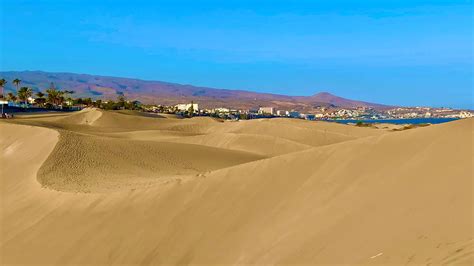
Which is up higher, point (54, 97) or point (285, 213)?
point (54, 97)

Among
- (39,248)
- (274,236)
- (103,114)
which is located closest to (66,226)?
(39,248)

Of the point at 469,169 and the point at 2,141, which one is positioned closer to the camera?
the point at 469,169

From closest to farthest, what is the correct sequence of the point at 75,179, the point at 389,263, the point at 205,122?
the point at 389,263 → the point at 75,179 → the point at 205,122

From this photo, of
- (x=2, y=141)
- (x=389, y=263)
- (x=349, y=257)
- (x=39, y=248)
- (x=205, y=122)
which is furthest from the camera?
(x=205, y=122)

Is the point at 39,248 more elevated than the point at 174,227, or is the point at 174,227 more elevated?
the point at 174,227

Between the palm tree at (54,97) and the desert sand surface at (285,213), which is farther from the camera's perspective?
the palm tree at (54,97)

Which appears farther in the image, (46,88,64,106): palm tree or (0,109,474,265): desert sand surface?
(46,88,64,106): palm tree

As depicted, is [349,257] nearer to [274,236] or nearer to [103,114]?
[274,236]

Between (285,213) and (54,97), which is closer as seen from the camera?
(285,213)

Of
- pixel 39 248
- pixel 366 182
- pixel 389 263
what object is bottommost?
pixel 39 248

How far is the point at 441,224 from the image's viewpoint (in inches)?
302

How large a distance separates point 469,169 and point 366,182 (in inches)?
73.2

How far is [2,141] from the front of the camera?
1398 inches

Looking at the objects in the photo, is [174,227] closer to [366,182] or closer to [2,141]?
[366,182]
